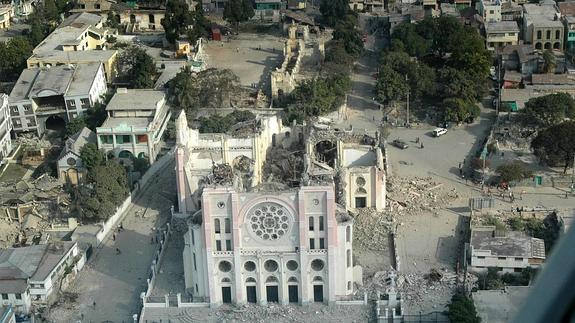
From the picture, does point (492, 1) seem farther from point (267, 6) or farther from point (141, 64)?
point (141, 64)

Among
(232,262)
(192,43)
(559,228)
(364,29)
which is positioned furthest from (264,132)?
(364,29)

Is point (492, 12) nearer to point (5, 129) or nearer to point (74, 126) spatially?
point (74, 126)

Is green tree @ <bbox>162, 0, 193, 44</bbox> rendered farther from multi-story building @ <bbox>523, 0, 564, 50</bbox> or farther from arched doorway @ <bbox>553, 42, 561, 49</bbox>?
arched doorway @ <bbox>553, 42, 561, 49</bbox>

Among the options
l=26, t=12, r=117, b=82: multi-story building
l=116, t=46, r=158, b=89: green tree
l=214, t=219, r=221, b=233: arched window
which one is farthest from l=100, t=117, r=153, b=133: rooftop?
l=214, t=219, r=221, b=233: arched window

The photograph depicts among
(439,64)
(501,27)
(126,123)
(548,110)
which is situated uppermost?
(501,27)

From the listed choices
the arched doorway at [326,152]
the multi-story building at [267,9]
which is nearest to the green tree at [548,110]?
the arched doorway at [326,152]

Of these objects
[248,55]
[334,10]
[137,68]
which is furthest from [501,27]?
[137,68]
